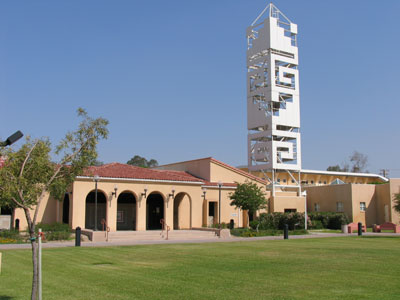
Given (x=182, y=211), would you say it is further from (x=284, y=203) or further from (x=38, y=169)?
(x=38, y=169)

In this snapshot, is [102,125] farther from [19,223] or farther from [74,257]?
[19,223]

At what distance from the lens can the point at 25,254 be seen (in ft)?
63.9

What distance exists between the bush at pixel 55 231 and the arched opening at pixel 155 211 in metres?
9.29

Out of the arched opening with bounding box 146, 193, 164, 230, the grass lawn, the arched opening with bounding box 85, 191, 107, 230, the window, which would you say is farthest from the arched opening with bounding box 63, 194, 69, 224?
the window

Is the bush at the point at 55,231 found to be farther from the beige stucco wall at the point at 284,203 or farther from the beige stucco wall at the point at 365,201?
the beige stucco wall at the point at 365,201

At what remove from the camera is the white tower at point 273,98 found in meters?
52.1

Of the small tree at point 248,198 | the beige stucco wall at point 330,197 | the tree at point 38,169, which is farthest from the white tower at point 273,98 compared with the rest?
the tree at point 38,169

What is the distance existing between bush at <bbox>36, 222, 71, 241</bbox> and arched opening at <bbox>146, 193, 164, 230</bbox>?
9.29m

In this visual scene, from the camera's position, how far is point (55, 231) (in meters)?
29.6

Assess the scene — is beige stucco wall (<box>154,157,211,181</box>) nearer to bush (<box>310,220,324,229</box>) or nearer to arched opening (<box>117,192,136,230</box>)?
arched opening (<box>117,192,136,230</box>)

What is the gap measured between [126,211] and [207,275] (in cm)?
2478

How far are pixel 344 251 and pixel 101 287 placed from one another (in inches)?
541

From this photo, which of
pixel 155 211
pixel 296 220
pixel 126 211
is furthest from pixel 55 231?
pixel 296 220

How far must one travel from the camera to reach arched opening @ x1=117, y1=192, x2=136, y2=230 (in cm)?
3716
